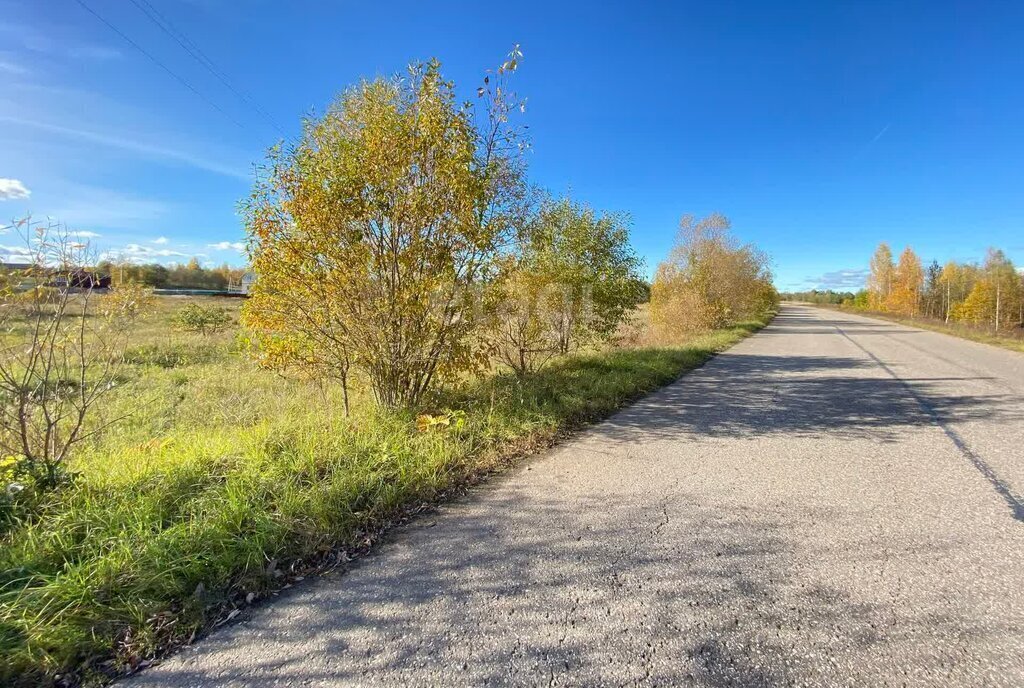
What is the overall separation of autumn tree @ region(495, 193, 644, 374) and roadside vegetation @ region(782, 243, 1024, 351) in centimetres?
3111

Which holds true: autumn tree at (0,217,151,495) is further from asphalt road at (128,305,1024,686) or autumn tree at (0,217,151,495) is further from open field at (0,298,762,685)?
asphalt road at (128,305,1024,686)

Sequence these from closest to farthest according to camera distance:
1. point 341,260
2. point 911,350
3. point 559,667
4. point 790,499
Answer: point 559,667 < point 790,499 < point 341,260 < point 911,350

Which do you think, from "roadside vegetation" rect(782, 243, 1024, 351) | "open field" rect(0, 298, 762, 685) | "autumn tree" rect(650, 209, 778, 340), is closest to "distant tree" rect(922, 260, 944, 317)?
"roadside vegetation" rect(782, 243, 1024, 351)

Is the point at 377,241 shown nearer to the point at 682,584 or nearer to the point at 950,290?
the point at 682,584

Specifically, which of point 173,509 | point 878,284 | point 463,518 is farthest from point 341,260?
point 878,284

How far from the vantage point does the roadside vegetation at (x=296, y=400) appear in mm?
2234

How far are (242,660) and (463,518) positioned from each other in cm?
146

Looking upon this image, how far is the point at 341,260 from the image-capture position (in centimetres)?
459

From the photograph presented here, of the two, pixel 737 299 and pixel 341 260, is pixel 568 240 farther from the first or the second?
pixel 737 299

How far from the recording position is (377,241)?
4770 mm

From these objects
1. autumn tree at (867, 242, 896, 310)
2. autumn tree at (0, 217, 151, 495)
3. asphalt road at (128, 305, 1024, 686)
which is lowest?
asphalt road at (128, 305, 1024, 686)

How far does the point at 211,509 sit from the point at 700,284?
24637mm

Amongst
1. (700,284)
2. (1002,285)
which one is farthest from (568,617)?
(1002,285)

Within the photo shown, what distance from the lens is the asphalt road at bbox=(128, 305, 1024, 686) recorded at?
1.81 metres
